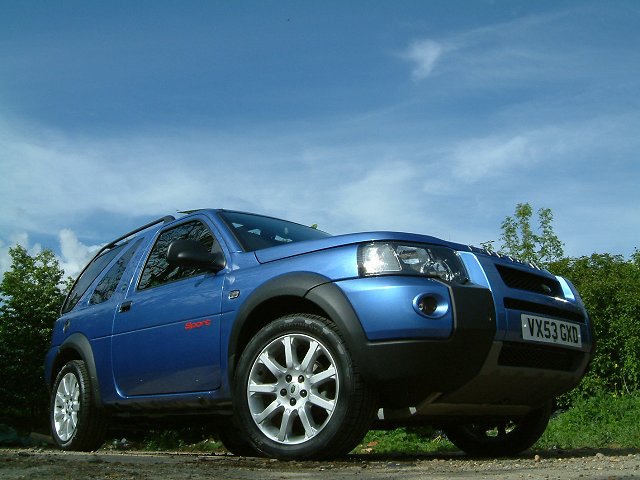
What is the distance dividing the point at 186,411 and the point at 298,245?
1394mm

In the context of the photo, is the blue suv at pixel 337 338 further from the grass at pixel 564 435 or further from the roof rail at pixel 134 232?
the grass at pixel 564 435

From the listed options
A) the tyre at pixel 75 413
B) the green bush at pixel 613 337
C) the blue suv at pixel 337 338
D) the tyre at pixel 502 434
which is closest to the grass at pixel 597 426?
the green bush at pixel 613 337

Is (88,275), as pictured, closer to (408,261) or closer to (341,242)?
(341,242)

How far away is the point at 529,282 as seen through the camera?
4.55m

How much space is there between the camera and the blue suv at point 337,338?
12.6ft

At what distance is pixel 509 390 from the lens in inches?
169

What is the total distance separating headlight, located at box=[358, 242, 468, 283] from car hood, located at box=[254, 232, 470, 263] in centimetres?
4

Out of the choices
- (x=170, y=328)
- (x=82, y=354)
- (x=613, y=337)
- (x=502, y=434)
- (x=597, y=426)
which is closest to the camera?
(x=170, y=328)

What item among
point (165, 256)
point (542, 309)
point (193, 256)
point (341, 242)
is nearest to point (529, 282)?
point (542, 309)

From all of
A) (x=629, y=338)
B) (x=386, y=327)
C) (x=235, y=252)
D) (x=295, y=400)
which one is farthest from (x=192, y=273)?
(x=629, y=338)

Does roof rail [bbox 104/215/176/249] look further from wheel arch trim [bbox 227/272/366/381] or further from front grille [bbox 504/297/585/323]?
front grille [bbox 504/297/585/323]

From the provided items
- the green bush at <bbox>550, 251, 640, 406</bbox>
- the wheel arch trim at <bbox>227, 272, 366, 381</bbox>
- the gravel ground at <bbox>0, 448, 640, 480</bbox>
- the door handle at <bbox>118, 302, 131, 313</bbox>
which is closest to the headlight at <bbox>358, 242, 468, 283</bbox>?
the wheel arch trim at <bbox>227, 272, 366, 381</bbox>

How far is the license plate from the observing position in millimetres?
4156

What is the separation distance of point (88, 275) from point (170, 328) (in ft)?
7.68
